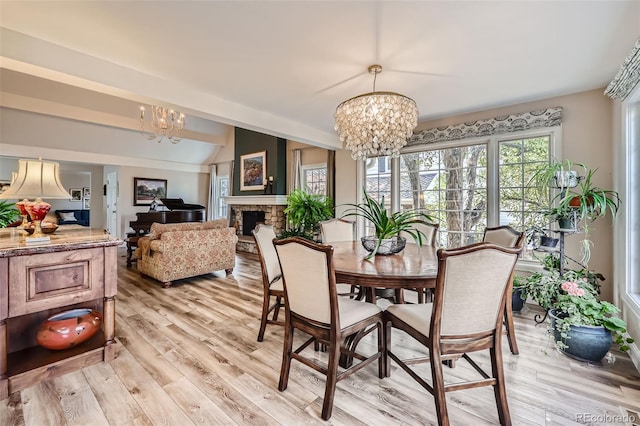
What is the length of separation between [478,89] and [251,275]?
13.9 feet

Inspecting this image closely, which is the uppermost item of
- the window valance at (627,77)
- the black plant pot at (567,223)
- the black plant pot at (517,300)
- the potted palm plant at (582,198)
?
the window valance at (627,77)

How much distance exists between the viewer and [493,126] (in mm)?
3619

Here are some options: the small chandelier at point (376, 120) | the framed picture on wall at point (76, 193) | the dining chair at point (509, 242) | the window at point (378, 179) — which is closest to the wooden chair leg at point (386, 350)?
the dining chair at point (509, 242)

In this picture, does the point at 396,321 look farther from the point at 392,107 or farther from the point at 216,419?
the point at 392,107

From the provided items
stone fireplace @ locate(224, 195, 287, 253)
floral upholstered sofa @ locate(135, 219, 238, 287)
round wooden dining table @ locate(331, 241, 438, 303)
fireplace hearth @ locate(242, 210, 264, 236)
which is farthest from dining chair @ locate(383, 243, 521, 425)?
fireplace hearth @ locate(242, 210, 264, 236)

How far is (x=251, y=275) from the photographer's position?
4.76 m

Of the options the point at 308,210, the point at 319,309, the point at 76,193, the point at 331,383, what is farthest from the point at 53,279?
the point at 76,193

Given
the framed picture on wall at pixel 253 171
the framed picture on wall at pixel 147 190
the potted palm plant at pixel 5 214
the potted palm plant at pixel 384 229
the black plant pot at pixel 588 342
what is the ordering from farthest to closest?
the framed picture on wall at pixel 147 190, the framed picture on wall at pixel 253 171, the potted palm plant at pixel 5 214, the potted palm plant at pixel 384 229, the black plant pot at pixel 588 342

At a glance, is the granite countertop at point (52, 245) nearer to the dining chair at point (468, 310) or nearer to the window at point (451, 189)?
the dining chair at point (468, 310)

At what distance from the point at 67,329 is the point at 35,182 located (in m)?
1.13

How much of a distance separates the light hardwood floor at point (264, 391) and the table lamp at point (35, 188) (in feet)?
3.64

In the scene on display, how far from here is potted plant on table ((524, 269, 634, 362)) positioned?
2.10 metres

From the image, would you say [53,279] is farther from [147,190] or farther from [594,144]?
[147,190]

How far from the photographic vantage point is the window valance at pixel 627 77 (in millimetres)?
1971
